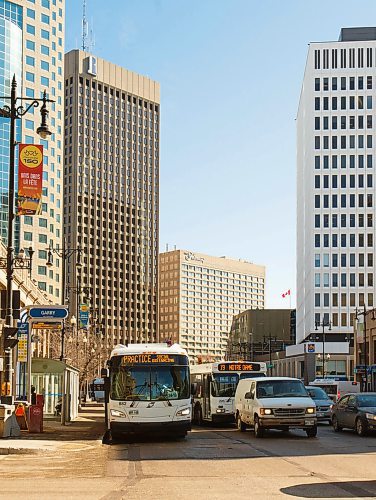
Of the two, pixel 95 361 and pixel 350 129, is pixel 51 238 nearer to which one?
pixel 95 361

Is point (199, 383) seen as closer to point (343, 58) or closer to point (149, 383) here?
point (149, 383)

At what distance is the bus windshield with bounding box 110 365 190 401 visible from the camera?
26.3 metres

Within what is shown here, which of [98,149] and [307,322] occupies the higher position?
[98,149]

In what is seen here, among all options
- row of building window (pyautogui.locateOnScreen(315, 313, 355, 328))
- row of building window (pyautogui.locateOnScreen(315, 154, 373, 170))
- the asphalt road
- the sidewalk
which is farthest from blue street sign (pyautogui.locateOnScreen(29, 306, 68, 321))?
row of building window (pyautogui.locateOnScreen(315, 154, 373, 170))

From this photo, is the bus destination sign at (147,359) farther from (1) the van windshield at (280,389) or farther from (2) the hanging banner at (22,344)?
(2) the hanging banner at (22,344)

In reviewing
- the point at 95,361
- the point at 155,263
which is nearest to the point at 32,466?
the point at 95,361

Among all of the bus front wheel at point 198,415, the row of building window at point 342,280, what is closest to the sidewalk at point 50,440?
the bus front wheel at point 198,415

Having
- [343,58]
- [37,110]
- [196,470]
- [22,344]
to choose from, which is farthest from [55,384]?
[343,58]

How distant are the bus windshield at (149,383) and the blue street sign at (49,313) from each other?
175 inches

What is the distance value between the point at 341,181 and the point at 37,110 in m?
45.2

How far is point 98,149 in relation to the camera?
7274 inches

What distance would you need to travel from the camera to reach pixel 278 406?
27453 mm

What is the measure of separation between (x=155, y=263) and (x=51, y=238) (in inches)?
2616

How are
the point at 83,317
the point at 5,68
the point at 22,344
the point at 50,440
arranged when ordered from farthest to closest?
the point at 5,68 < the point at 83,317 < the point at 22,344 < the point at 50,440
